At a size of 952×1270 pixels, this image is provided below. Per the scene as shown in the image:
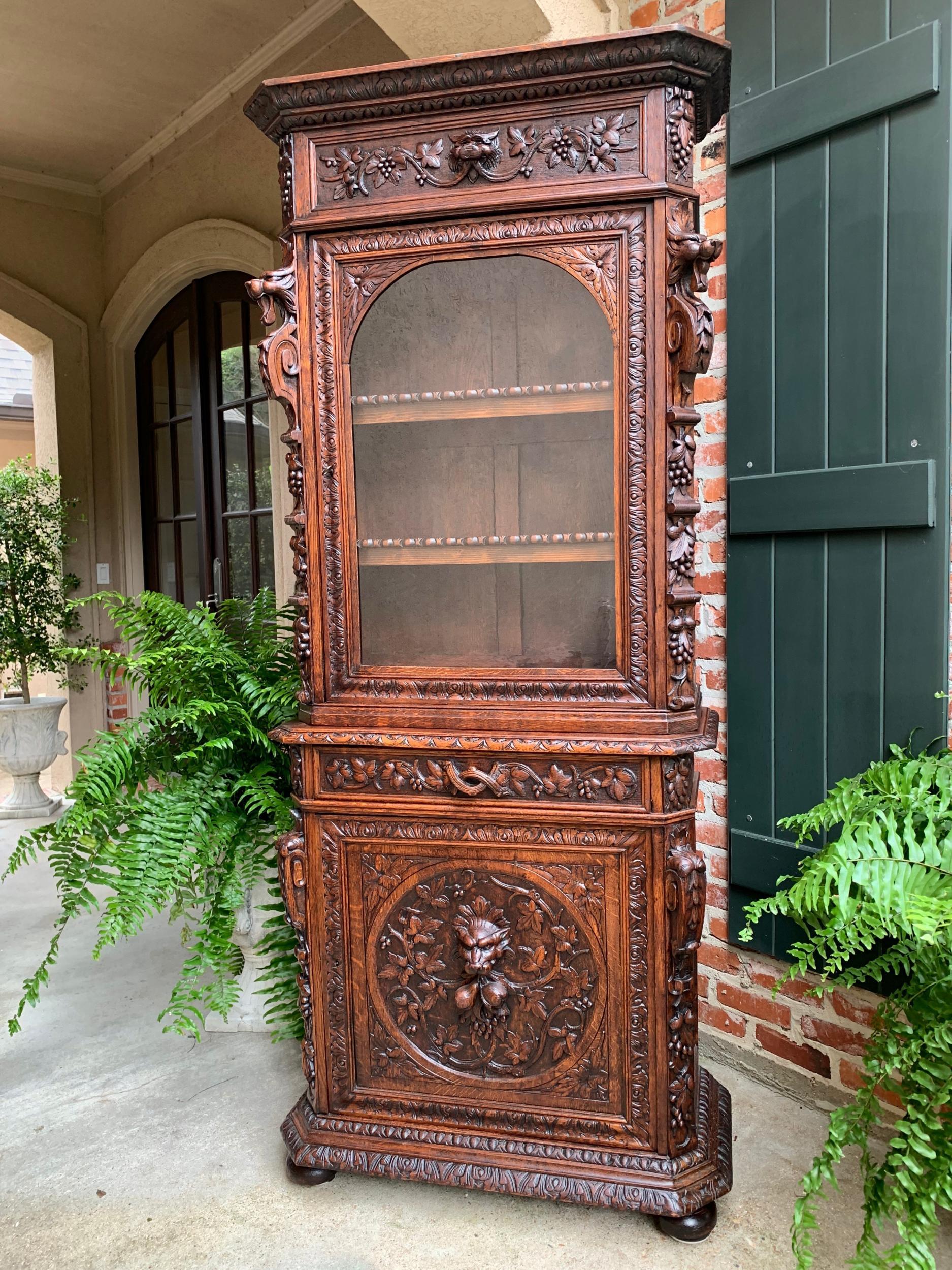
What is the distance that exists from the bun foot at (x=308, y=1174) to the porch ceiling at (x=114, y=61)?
151 inches

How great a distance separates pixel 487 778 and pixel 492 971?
38 cm

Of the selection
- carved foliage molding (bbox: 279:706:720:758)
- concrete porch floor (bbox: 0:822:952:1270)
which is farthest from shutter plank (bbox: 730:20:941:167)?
concrete porch floor (bbox: 0:822:952:1270)

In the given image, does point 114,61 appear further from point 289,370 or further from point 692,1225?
point 692,1225

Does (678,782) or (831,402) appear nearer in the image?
(678,782)

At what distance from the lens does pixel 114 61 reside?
4.09 meters

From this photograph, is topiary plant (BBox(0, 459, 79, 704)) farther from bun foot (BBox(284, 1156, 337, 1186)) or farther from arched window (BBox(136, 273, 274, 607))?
bun foot (BBox(284, 1156, 337, 1186))

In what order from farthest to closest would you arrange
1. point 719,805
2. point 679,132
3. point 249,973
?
point 249,973 → point 719,805 → point 679,132

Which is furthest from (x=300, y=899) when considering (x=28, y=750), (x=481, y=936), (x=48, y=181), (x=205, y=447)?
(x=48, y=181)

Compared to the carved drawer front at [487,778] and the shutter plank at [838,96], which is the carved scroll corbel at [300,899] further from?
the shutter plank at [838,96]

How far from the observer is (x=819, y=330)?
201cm

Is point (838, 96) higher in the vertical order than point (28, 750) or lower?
higher

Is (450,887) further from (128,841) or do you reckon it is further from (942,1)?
(942,1)

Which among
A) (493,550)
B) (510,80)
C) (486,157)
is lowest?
(493,550)

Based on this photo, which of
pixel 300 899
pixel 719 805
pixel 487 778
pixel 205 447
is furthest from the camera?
pixel 205 447
